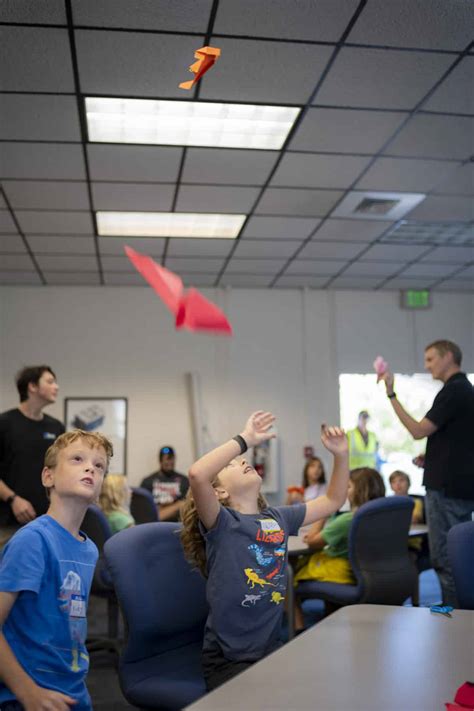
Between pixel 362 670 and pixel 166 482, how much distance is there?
6204mm

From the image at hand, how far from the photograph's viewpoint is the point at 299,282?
7.91 metres

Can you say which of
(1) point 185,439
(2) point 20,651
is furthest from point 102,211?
(2) point 20,651

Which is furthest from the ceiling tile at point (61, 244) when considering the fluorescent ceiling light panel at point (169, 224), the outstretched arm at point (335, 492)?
the outstretched arm at point (335, 492)

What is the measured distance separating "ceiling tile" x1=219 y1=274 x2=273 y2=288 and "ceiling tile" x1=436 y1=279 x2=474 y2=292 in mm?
2036

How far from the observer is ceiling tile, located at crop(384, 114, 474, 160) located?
416cm

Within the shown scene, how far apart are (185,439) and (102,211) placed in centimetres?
305

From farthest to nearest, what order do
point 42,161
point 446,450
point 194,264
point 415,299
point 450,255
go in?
point 415,299 < point 194,264 < point 450,255 < point 42,161 < point 446,450

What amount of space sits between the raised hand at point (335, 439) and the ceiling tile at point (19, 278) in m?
5.77

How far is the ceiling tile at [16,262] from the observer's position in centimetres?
667

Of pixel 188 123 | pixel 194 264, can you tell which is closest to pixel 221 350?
pixel 194 264

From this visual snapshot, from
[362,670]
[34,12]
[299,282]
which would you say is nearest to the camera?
[362,670]

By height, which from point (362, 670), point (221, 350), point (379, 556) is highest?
point (221, 350)

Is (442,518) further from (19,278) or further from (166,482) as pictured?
(19,278)

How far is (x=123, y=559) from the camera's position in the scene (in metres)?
1.94
